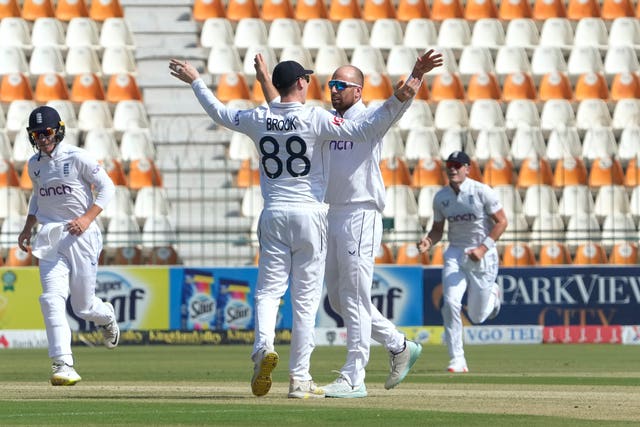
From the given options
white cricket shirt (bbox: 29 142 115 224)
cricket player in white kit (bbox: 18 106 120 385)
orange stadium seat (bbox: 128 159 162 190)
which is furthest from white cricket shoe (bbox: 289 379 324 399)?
orange stadium seat (bbox: 128 159 162 190)

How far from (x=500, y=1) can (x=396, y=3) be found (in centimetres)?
196

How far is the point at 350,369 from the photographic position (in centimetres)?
1013

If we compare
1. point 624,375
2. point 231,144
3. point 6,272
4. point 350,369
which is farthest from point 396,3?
point 350,369

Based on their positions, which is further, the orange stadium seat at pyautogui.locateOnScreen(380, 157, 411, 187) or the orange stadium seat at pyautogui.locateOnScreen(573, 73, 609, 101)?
the orange stadium seat at pyautogui.locateOnScreen(573, 73, 609, 101)

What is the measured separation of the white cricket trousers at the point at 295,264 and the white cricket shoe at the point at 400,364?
89 centimetres

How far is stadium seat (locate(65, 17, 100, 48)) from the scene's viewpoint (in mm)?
27328

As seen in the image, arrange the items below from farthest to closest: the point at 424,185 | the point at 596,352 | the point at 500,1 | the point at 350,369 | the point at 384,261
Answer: the point at 500,1 → the point at 424,185 → the point at 384,261 → the point at 596,352 → the point at 350,369

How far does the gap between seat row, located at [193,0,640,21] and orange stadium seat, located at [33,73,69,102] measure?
3058mm

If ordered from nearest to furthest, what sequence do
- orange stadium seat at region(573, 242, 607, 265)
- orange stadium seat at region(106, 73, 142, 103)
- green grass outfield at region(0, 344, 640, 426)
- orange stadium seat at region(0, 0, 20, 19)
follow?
green grass outfield at region(0, 344, 640, 426) < orange stadium seat at region(573, 242, 607, 265) < orange stadium seat at region(106, 73, 142, 103) < orange stadium seat at region(0, 0, 20, 19)

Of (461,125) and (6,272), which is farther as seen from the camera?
(461,125)

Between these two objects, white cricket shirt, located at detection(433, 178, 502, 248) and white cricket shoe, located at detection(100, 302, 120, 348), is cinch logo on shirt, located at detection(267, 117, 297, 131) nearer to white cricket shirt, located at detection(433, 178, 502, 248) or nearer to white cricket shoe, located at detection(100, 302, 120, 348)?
white cricket shoe, located at detection(100, 302, 120, 348)

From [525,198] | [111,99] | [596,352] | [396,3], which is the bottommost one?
[596,352]

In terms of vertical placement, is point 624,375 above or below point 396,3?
below

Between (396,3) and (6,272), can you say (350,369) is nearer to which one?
(6,272)
